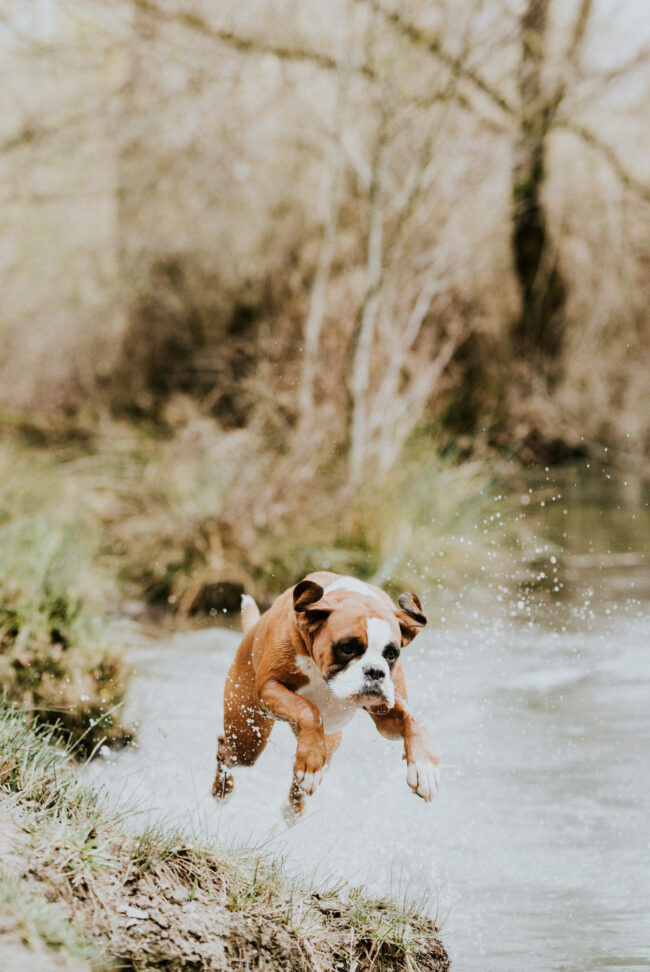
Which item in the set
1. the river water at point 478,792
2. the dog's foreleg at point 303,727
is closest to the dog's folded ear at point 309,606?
the dog's foreleg at point 303,727

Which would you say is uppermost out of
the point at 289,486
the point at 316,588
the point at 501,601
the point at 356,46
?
the point at 356,46

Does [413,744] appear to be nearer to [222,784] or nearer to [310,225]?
[222,784]

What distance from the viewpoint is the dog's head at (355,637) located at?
2.59m

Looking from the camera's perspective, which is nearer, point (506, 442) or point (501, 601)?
point (501, 601)

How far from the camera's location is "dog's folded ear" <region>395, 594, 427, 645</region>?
2783mm

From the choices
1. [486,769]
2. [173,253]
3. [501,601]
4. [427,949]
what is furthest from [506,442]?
[427,949]

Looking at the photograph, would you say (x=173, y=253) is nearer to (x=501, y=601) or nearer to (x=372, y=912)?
(x=501, y=601)

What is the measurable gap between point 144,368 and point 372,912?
36.1ft

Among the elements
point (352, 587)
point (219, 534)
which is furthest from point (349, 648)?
point (219, 534)

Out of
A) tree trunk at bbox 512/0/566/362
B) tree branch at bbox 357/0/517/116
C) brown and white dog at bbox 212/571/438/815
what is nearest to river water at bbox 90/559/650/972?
brown and white dog at bbox 212/571/438/815

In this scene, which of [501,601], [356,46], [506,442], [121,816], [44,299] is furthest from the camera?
[44,299]

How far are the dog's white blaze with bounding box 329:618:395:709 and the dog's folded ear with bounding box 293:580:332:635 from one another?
150 mm

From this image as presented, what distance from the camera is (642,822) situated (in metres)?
4.57

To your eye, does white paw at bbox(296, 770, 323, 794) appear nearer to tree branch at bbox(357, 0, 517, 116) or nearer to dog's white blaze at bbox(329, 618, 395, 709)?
dog's white blaze at bbox(329, 618, 395, 709)
